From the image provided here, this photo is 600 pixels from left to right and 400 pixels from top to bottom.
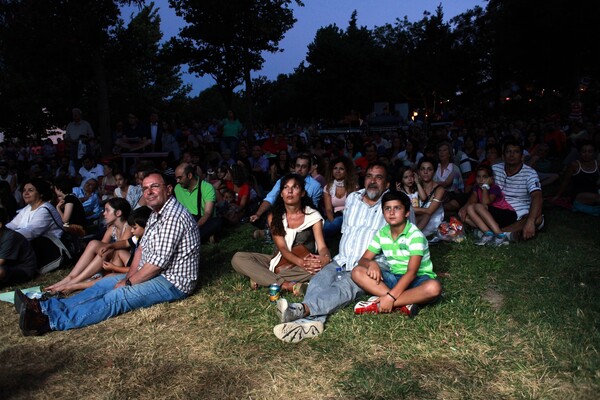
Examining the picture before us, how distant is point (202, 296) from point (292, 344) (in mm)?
1477

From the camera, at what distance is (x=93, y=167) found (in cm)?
1184

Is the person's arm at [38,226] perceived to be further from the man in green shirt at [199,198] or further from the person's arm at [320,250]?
the person's arm at [320,250]

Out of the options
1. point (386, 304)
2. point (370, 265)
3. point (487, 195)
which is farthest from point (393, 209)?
point (487, 195)

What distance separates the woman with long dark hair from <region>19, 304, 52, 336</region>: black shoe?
6.04ft

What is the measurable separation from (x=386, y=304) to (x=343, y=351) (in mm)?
736

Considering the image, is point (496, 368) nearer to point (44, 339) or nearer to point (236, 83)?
point (44, 339)

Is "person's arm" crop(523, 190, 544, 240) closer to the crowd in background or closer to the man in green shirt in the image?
the crowd in background

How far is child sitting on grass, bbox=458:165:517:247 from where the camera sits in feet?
22.6

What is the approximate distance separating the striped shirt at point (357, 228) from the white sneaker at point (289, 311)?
96cm

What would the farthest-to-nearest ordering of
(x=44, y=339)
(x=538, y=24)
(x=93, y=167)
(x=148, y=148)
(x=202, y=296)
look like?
(x=538, y=24) → (x=148, y=148) → (x=93, y=167) → (x=202, y=296) → (x=44, y=339)

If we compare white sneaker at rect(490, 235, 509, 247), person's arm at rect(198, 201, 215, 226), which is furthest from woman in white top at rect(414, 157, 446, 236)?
person's arm at rect(198, 201, 215, 226)

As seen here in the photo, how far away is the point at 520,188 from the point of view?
7.16m

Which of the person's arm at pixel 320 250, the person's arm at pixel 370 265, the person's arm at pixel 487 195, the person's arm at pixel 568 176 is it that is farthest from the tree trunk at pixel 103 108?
the person's arm at pixel 370 265

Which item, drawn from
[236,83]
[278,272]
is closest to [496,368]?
[278,272]
